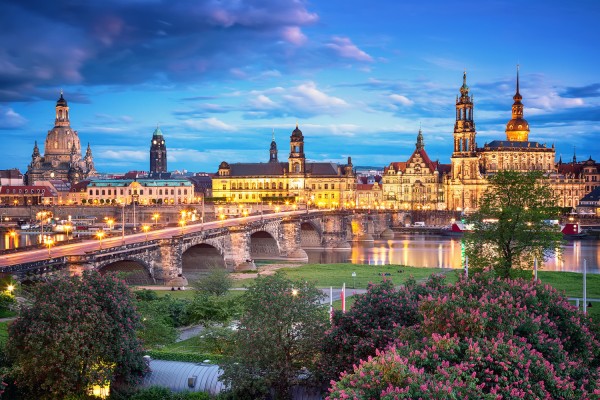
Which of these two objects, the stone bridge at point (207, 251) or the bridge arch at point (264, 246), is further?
the bridge arch at point (264, 246)

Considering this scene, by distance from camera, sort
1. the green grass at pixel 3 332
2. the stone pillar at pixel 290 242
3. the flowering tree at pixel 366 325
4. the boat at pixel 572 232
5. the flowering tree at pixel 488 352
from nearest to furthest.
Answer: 1. the flowering tree at pixel 488 352
2. the flowering tree at pixel 366 325
3. the green grass at pixel 3 332
4. the stone pillar at pixel 290 242
5. the boat at pixel 572 232

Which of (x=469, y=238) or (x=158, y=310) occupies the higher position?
(x=469, y=238)

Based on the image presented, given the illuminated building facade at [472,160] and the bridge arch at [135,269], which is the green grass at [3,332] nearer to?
the bridge arch at [135,269]

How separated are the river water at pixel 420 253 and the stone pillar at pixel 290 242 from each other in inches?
96.5

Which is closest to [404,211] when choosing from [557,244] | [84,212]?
[84,212]

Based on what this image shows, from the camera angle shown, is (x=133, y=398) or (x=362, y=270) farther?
(x=362, y=270)

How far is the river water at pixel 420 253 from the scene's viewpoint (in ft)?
325

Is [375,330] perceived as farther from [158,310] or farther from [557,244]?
[557,244]

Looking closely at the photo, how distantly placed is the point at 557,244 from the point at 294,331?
2892cm

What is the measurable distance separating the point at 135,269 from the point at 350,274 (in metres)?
22.9

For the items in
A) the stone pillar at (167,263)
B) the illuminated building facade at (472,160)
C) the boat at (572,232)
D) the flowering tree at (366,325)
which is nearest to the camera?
the flowering tree at (366,325)

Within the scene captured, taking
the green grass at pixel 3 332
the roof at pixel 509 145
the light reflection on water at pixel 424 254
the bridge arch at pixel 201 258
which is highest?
the roof at pixel 509 145

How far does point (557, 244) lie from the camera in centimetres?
5403

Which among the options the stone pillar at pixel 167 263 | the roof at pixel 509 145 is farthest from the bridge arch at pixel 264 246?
the roof at pixel 509 145
